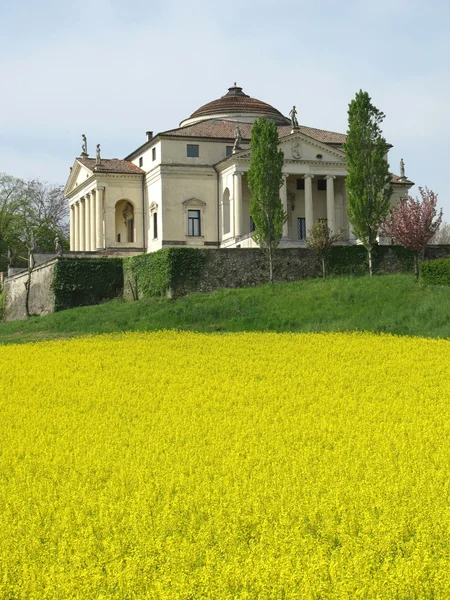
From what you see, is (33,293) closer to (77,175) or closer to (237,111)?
(77,175)

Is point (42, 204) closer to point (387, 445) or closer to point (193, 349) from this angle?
point (193, 349)

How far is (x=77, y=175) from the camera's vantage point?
76.2 metres

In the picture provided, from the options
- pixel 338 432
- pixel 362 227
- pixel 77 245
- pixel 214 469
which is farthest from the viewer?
pixel 77 245

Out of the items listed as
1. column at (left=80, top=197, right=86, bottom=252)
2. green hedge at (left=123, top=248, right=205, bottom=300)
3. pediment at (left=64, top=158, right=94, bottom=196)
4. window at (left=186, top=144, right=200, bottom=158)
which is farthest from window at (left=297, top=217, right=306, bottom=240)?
green hedge at (left=123, top=248, right=205, bottom=300)

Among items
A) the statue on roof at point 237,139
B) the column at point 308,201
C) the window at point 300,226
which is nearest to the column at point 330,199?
the column at point 308,201

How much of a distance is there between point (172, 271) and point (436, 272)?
44.3 ft

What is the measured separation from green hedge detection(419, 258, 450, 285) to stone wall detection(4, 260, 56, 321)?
2237cm

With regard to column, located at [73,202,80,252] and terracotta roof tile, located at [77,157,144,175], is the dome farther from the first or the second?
column, located at [73,202,80,252]

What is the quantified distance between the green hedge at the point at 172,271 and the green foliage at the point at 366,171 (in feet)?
27.8

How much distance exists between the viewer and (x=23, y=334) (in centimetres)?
3919

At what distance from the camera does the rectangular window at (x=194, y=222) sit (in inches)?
2616

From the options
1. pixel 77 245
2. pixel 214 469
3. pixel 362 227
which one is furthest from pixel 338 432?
pixel 77 245

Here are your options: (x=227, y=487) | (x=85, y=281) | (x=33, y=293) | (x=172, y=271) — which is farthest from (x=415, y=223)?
(x=227, y=487)

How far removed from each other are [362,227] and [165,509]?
3660 centimetres
